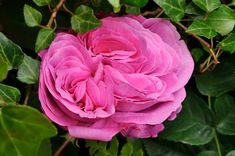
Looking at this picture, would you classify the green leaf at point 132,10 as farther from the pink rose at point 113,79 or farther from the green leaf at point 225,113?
the green leaf at point 225,113

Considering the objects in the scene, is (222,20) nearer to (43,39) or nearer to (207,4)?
(207,4)

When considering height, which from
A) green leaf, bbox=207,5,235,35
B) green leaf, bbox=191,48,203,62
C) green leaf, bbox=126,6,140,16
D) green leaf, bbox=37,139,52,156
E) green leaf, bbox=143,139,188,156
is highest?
green leaf, bbox=126,6,140,16

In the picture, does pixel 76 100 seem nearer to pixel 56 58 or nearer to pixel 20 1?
pixel 56 58

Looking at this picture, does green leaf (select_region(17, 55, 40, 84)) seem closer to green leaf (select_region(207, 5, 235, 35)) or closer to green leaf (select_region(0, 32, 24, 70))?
green leaf (select_region(0, 32, 24, 70))

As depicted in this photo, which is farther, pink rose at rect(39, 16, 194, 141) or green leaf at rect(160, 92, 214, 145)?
green leaf at rect(160, 92, 214, 145)

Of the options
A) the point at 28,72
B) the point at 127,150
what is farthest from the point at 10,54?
the point at 127,150

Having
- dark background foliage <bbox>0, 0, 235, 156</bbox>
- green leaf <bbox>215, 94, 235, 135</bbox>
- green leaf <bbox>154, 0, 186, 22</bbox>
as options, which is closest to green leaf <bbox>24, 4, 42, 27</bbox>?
dark background foliage <bbox>0, 0, 235, 156</bbox>
